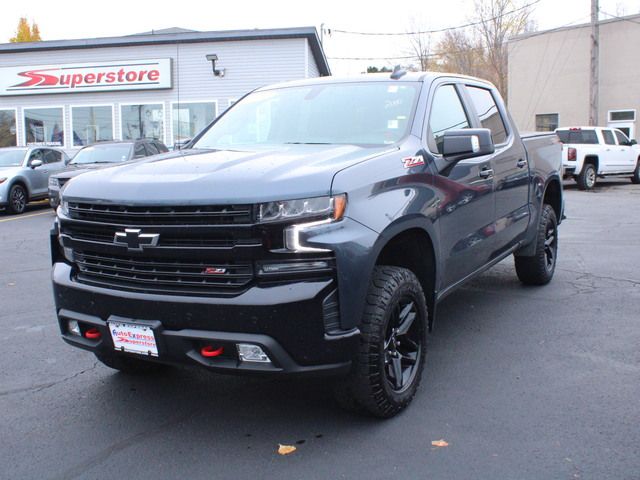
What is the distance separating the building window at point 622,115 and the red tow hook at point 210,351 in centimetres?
2853

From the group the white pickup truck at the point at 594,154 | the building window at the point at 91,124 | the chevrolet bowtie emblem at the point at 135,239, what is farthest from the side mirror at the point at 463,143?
the building window at the point at 91,124

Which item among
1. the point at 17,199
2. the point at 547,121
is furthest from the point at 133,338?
the point at 547,121

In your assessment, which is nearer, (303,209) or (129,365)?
(303,209)

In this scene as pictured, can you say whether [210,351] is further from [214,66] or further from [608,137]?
[608,137]

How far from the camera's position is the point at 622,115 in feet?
92.4

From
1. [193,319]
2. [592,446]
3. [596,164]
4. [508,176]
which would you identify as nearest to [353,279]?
[193,319]

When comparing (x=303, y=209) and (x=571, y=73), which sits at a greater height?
(x=571, y=73)

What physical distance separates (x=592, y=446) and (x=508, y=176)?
2.54 metres

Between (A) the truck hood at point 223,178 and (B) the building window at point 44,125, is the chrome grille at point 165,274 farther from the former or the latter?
(B) the building window at point 44,125

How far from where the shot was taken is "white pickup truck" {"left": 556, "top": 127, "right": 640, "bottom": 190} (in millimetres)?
19938

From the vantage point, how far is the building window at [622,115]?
2781 cm

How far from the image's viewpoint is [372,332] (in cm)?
333

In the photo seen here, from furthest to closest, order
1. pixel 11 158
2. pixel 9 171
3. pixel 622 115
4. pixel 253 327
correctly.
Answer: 1. pixel 622 115
2. pixel 11 158
3. pixel 9 171
4. pixel 253 327

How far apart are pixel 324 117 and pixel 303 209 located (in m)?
1.59
